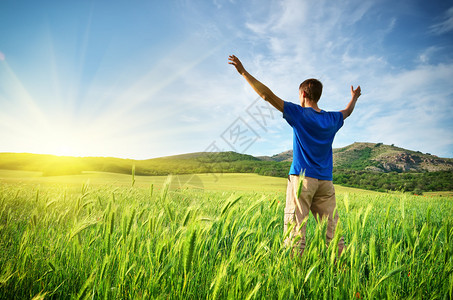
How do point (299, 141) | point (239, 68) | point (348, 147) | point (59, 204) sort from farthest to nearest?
point (348, 147), point (59, 204), point (299, 141), point (239, 68)

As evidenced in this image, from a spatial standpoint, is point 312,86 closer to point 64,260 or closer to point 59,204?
point 64,260

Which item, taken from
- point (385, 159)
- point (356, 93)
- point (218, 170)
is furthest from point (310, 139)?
point (385, 159)

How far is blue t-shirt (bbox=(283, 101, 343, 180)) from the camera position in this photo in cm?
256

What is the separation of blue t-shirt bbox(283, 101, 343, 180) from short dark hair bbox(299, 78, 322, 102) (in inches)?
9.4

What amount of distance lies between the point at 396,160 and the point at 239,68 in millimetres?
87518

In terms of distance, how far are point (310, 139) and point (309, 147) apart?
0.31 feet

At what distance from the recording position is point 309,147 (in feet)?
8.68

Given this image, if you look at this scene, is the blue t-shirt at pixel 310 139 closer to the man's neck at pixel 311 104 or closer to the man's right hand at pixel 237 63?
the man's neck at pixel 311 104

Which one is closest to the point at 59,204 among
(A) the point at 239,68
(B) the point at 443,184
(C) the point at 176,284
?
(C) the point at 176,284

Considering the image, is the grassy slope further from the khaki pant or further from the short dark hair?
the short dark hair

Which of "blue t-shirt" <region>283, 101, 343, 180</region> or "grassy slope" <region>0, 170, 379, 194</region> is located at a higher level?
"blue t-shirt" <region>283, 101, 343, 180</region>

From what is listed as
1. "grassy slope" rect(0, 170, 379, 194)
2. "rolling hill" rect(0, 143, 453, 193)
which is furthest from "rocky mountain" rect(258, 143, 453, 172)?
"grassy slope" rect(0, 170, 379, 194)

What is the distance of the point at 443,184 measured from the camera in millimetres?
23516

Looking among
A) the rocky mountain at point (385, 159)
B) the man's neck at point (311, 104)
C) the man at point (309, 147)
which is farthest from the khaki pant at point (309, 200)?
the rocky mountain at point (385, 159)
